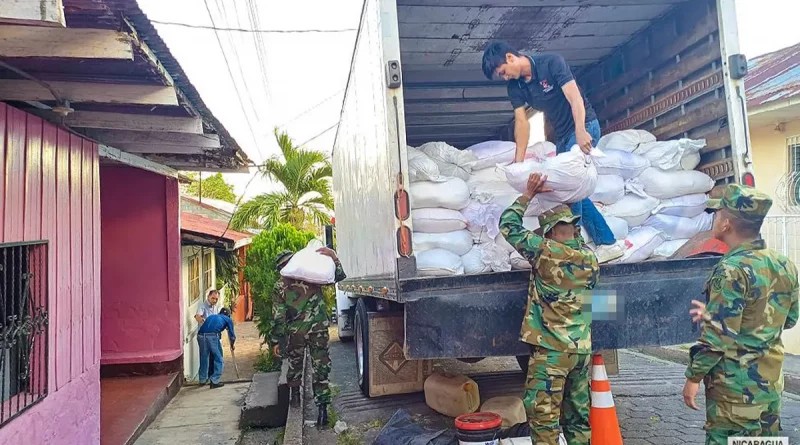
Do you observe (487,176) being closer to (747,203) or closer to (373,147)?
(373,147)

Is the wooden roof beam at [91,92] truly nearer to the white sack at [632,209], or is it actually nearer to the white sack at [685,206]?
the white sack at [632,209]

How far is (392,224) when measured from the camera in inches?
131

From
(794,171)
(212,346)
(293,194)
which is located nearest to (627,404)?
(794,171)

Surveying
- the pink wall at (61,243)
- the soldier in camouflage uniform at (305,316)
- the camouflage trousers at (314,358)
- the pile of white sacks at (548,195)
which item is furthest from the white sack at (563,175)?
the pink wall at (61,243)

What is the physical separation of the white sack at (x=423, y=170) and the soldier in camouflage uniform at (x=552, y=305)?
Result: 0.60 m

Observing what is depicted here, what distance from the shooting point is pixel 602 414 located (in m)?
3.58

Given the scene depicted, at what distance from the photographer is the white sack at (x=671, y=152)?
383cm

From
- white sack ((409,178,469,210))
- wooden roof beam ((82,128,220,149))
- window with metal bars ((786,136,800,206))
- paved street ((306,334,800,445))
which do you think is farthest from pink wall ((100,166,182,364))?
window with metal bars ((786,136,800,206))

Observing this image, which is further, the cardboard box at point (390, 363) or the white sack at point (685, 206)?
the cardboard box at point (390, 363)

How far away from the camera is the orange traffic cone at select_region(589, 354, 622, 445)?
3.53 metres

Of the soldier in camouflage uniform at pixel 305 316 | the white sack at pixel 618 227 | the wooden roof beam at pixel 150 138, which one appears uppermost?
the wooden roof beam at pixel 150 138

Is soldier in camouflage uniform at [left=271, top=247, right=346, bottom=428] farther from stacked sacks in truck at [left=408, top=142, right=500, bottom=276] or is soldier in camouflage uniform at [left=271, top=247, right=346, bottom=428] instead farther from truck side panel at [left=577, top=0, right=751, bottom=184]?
truck side panel at [left=577, top=0, right=751, bottom=184]

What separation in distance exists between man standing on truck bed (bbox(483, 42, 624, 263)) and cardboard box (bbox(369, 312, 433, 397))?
81.2 inches

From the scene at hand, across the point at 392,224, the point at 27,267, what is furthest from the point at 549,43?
the point at 27,267
